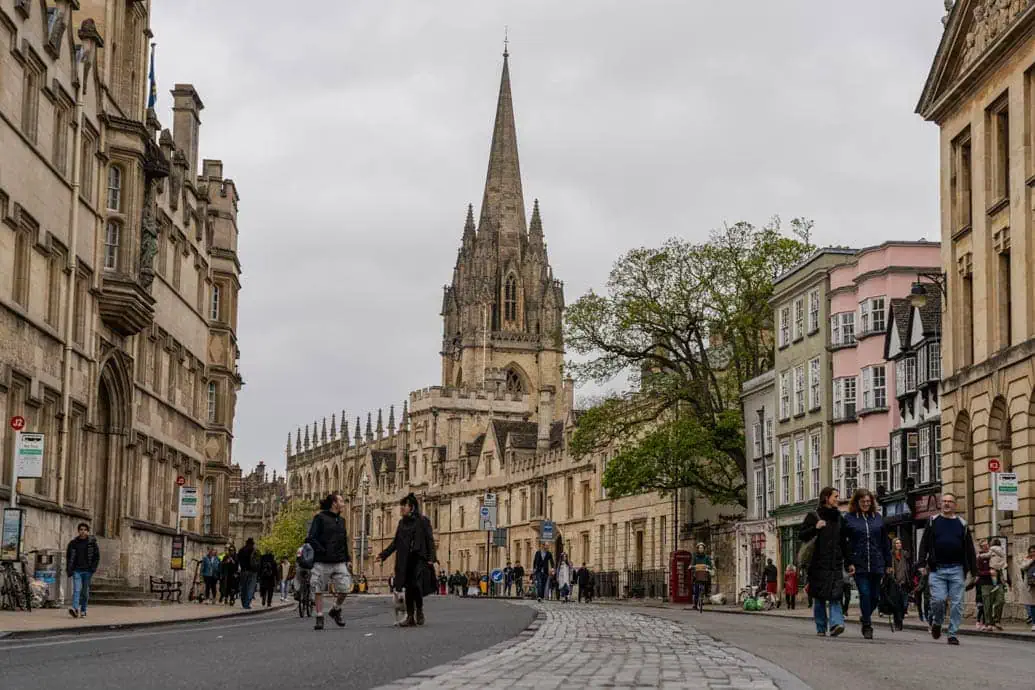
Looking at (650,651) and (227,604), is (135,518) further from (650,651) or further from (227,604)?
(650,651)

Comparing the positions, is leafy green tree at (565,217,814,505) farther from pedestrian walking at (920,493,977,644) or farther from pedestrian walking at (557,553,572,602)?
pedestrian walking at (920,493,977,644)

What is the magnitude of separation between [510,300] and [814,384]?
10300 cm

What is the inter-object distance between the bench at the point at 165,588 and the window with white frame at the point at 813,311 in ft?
79.4

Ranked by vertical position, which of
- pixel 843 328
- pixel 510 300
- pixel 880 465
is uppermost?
pixel 510 300

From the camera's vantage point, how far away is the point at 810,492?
194 feet

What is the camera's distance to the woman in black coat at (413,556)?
22391 mm

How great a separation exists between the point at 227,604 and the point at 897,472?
20.1m

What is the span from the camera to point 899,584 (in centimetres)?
3198

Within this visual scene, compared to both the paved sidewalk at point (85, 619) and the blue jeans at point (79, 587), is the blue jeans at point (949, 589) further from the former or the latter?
the blue jeans at point (79, 587)

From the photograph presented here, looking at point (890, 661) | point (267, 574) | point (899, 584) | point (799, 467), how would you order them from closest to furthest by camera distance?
point (890, 661)
point (899, 584)
point (267, 574)
point (799, 467)

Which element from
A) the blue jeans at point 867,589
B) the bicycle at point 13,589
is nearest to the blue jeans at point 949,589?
the blue jeans at point 867,589

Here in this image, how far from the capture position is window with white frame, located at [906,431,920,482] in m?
49.2

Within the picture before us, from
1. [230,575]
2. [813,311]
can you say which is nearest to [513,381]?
[813,311]

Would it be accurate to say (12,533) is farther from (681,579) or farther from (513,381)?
(513,381)
